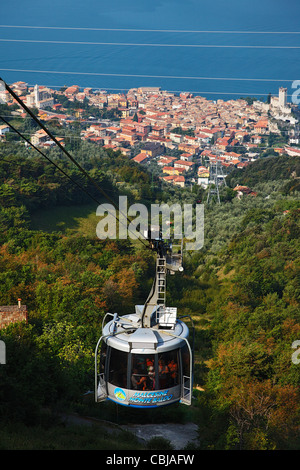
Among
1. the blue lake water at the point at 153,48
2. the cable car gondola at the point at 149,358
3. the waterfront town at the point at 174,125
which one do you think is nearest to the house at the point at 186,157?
the waterfront town at the point at 174,125

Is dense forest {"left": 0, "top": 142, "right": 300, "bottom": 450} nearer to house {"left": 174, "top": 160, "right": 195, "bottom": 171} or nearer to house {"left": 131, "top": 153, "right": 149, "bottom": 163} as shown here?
house {"left": 131, "top": 153, "right": 149, "bottom": 163}

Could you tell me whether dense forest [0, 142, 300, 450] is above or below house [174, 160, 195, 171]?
below

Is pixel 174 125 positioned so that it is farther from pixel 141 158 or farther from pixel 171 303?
pixel 171 303

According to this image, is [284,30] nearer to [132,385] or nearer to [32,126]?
[32,126]

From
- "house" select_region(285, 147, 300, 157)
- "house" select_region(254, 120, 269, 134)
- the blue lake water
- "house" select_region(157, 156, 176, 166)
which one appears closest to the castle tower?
the blue lake water

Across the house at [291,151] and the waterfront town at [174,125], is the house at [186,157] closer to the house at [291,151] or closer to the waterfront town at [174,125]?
the waterfront town at [174,125]
